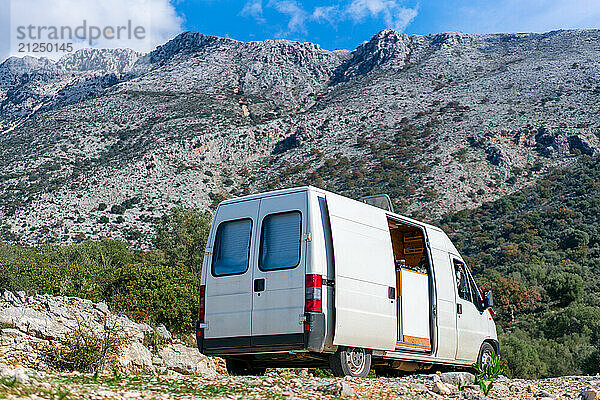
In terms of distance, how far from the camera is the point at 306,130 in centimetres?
6594

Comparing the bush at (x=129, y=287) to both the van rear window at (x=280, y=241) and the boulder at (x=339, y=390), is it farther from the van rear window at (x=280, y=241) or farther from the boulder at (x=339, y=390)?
the boulder at (x=339, y=390)

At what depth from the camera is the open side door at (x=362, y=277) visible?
7656mm

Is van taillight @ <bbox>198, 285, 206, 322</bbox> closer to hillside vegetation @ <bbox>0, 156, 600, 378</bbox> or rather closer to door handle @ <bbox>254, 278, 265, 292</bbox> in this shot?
door handle @ <bbox>254, 278, 265, 292</bbox>

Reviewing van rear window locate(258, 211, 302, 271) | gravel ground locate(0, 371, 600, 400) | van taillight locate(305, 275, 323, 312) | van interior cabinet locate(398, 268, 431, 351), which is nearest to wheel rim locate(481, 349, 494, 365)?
van interior cabinet locate(398, 268, 431, 351)

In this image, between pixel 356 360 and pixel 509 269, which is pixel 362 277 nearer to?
pixel 356 360

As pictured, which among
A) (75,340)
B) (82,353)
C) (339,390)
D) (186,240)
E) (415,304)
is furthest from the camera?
(186,240)

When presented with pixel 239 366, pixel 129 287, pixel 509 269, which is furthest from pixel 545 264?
pixel 239 366

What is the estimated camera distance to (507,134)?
5572 centimetres

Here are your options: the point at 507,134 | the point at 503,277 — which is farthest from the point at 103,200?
the point at 507,134

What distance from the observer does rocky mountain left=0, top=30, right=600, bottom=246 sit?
50.0m

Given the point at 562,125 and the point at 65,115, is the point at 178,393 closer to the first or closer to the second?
the point at 562,125

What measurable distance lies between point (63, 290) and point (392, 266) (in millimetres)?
10519

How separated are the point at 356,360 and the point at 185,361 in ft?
12.7

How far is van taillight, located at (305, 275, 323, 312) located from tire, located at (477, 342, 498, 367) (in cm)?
511
